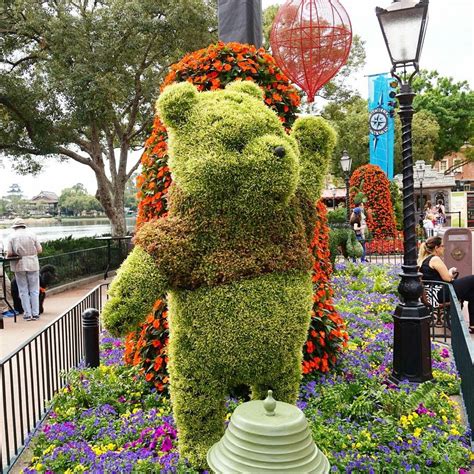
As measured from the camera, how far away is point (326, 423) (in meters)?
3.89

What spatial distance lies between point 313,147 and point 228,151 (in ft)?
2.92

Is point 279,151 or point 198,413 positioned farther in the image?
point 198,413

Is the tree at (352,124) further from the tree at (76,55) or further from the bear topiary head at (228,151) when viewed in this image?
the bear topiary head at (228,151)

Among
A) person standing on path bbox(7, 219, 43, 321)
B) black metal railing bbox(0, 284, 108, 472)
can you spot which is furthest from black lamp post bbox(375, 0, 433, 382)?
person standing on path bbox(7, 219, 43, 321)

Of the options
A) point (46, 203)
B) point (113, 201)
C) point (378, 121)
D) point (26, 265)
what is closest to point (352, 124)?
point (378, 121)

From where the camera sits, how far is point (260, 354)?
2.84 metres

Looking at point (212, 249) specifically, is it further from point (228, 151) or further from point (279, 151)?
point (279, 151)

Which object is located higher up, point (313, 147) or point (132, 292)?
point (313, 147)

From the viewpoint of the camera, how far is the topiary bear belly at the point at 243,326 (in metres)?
2.81

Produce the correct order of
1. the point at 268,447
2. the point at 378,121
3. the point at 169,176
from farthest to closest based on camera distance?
the point at 378,121, the point at 169,176, the point at 268,447

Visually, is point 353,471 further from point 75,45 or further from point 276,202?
point 75,45

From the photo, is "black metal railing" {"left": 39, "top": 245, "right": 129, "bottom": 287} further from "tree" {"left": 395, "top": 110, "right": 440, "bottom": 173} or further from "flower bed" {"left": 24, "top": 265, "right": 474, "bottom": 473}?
"tree" {"left": 395, "top": 110, "right": 440, "bottom": 173}

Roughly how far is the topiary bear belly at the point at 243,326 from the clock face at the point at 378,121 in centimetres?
2193

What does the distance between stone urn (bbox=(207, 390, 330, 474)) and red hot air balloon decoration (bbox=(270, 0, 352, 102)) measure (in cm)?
472
